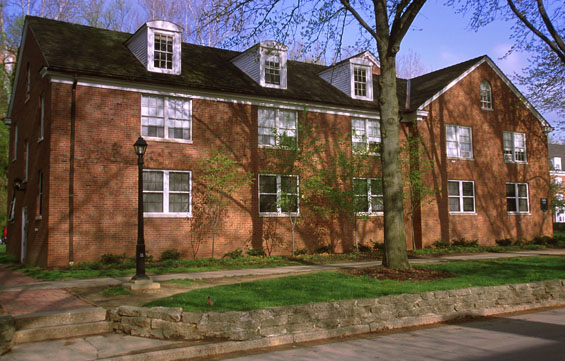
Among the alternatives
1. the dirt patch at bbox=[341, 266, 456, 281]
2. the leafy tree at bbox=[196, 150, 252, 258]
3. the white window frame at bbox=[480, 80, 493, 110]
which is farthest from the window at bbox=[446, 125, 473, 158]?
the dirt patch at bbox=[341, 266, 456, 281]

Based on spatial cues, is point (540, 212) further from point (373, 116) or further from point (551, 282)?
point (551, 282)

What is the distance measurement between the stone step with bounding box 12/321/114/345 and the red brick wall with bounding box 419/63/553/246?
1748cm

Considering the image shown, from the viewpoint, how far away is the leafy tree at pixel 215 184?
18.2 meters

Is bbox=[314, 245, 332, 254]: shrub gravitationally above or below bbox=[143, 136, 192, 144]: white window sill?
below

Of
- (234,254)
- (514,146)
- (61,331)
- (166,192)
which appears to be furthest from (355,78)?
(61,331)

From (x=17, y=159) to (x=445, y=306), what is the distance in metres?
19.7

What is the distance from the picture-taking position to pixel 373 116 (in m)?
23.0

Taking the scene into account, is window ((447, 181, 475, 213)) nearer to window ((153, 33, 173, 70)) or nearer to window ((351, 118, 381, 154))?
window ((351, 118, 381, 154))

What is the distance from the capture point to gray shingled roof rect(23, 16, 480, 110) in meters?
17.2

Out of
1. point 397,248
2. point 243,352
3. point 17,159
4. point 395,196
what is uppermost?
point 17,159

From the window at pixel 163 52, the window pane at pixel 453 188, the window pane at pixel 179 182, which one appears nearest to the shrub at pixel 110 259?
the window pane at pixel 179 182

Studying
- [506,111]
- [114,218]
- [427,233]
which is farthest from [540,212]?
[114,218]

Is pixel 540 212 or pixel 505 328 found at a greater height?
pixel 540 212

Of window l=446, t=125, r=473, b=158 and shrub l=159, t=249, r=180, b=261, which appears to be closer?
shrub l=159, t=249, r=180, b=261
